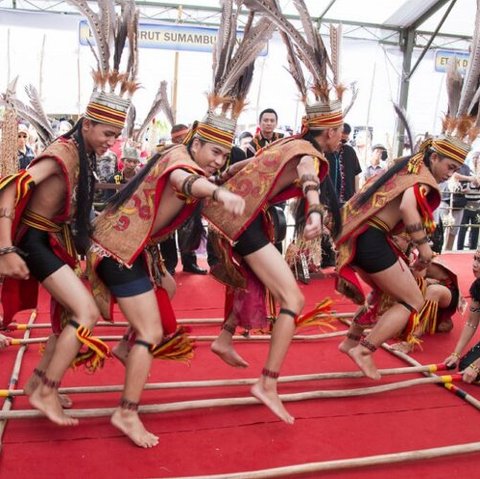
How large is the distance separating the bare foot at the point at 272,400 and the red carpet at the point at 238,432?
5cm

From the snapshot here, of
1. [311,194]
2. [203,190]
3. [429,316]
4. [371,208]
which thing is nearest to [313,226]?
[311,194]

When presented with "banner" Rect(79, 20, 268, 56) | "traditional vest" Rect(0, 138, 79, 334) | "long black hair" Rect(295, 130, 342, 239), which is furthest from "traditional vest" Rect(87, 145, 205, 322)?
"banner" Rect(79, 20, 268, 56)

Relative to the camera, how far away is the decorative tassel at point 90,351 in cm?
210

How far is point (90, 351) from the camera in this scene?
7.38 feet

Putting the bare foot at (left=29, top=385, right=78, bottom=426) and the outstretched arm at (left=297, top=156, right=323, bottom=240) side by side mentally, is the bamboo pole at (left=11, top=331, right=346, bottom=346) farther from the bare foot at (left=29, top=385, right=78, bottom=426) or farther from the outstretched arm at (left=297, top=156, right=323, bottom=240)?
the outstretched arm at (left=297, top=156, right=323, bottom=240)

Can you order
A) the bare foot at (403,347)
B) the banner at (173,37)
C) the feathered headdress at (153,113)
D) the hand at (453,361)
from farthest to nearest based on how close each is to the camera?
the banner at (173,37) < the feathered headdress at (153,113) < the bare foot at (403,347) < the hand at (453,361)

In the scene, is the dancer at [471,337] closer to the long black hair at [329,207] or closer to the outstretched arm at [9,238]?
the long black hair at [329,207]

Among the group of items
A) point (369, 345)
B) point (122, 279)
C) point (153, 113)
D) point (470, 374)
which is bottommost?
point (470, 374)

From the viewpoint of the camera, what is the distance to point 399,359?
321 cm

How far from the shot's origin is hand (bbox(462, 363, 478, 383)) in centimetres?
282

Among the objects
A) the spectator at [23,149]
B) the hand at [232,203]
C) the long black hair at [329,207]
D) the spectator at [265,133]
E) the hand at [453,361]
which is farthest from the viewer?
the spectator at [23,149]

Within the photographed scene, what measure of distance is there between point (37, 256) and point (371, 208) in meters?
1.58

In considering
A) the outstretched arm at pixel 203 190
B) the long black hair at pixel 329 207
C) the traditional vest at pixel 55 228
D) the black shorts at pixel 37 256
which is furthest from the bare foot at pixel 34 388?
the long black hair at pixel 329 207

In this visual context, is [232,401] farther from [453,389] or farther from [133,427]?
[453,389]
